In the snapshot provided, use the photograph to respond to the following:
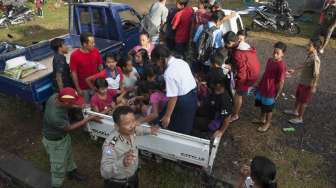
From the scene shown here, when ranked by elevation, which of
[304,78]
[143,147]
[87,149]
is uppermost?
[304,78]

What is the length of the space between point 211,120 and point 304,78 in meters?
1.99

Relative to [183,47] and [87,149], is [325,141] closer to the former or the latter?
[183,47]

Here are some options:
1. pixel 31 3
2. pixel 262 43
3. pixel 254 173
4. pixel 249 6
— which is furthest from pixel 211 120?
pixel 31 3

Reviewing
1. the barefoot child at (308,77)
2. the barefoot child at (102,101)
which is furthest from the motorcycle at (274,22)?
the barefoot child at (102,101)

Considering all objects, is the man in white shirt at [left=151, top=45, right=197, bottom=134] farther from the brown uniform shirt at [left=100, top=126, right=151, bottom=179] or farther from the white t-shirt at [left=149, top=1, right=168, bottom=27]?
the white t-shirt at [left=149, top=1, right=168, bottom=27]

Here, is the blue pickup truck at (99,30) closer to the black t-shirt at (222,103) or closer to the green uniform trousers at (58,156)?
the green uniform trousers at (58,156)

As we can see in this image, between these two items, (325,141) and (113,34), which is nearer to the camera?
(325,141)

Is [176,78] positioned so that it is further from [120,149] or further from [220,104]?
[120,149]

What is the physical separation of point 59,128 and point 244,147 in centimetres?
300

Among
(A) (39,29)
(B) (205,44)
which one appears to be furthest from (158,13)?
(A) (39,29)

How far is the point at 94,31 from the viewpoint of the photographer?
7.11 m

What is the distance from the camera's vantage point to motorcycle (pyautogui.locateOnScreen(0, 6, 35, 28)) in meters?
12.5

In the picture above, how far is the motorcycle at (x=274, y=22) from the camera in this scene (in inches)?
432

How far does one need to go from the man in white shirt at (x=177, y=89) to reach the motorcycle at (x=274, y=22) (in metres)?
8.39
